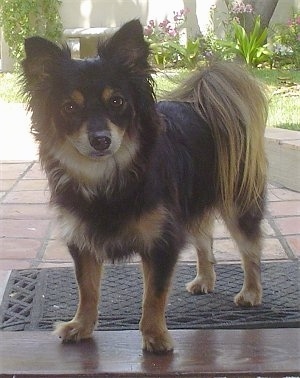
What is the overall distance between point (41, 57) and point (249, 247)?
126 centimetres

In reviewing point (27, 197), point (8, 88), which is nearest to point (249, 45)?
point (8, 88)

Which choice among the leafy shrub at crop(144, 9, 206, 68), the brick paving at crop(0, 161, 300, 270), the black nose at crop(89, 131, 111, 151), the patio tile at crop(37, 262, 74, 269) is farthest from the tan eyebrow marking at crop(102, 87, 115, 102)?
the leafy shrub at crop(144, 9, 206, 68)

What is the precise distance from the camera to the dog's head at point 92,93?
8.10ft

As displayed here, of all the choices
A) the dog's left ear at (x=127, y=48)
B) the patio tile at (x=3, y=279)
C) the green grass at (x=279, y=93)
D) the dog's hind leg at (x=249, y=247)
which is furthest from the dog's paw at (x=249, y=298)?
the green grass at (x=279, y=93)

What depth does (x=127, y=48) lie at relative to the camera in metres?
2.60

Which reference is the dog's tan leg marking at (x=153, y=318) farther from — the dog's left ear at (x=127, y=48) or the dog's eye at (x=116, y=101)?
the dog's left ear at (x=127, y=48)

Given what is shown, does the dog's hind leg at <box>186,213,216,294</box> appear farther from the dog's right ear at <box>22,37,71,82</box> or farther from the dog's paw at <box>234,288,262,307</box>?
the dog's right ear at <box>22,37,71,82</box>

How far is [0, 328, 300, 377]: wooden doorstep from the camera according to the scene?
254 centimetres

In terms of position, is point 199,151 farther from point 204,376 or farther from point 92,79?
point 204,376

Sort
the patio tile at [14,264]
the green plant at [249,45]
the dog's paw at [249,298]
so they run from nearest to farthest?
the dog's paw at [249,298] < the patio tile at [14,264] < the green plant at [249,45]

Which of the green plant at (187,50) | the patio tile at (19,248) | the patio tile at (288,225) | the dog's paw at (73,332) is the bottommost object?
the green plant at (187,50)

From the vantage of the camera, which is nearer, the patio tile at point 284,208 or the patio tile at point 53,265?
the patio tile at point 53,265

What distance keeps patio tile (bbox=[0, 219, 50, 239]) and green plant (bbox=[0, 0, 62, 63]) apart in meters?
6.50

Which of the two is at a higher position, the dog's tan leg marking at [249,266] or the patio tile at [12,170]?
the dog's tan leg marking at [249,266]
